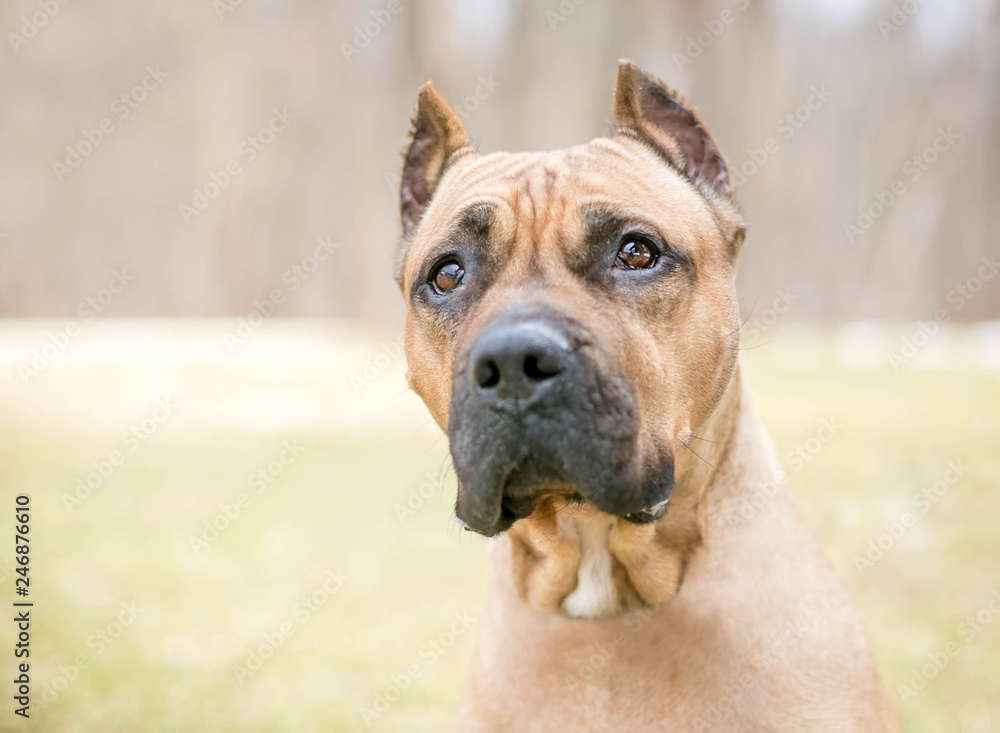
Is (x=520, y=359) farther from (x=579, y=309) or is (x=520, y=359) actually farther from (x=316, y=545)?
(x=316, y=545)

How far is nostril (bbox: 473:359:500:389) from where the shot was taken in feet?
7.18

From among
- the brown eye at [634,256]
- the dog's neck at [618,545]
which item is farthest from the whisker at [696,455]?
the brown eye at [634,256]

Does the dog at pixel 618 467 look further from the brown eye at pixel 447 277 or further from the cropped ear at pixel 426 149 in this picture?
the cropped ear at pixel 426 149

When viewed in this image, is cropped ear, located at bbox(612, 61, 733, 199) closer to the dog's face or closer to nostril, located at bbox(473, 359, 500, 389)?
the dog's face

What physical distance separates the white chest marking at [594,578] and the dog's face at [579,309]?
30 cm

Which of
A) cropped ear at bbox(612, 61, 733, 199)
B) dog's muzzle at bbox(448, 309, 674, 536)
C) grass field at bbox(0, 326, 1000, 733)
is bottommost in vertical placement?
grass field at bbox(0, 326, 1000, 733)

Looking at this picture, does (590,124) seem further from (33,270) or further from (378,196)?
(33,270)

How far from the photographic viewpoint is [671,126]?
307 centimetres

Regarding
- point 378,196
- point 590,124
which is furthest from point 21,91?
point 590,124

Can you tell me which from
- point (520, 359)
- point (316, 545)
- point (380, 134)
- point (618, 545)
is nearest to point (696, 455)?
point (618, 545)

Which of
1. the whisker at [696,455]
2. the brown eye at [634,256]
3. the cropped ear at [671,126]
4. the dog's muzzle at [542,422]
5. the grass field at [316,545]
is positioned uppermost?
the cropped ear at [671,126]

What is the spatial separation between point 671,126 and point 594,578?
1.55 meters

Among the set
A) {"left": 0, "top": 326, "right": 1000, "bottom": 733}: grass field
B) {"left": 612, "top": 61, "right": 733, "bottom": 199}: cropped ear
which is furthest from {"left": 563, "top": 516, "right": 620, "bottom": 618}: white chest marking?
{"left": 0, "top": 326, "right": 1000, "bottom": 733}: grass field

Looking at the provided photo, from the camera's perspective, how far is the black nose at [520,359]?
215 cm
